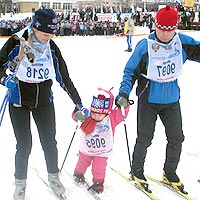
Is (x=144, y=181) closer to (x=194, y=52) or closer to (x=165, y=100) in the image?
(x=165, y=100)

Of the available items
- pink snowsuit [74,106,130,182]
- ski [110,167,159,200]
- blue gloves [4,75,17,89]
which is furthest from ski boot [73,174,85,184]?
blue gloves [4,75,17,89]

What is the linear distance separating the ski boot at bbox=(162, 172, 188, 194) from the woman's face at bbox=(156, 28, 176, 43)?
41.5 inches

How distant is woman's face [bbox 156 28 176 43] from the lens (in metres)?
2.76

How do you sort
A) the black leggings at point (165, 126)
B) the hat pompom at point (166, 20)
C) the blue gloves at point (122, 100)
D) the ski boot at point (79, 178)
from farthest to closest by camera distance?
the ski boot at point (79, 178)
the black leggings at point (165, 126)
the blue gloves at point (122, 100)
the hat pompom at point (166, 20)

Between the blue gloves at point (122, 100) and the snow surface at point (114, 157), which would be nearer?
the blue gloves at point (122, 100)

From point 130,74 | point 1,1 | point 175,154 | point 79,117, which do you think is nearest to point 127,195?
point 175,154

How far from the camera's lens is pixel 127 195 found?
3.02 m

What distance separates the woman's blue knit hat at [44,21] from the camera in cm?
252

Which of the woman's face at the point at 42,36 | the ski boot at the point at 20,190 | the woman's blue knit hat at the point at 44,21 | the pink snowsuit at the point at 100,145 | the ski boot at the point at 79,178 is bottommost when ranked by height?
the ski boot at the point at 79,178

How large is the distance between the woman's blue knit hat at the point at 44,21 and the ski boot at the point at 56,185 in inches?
43.8

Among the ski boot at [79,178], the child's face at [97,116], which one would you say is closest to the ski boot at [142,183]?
the ski boot at [79,178]

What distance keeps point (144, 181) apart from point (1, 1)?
4636 cm

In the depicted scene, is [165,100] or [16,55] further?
[165,100]

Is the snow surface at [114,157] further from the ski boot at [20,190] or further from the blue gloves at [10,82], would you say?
the blue gloves at [10,82]
